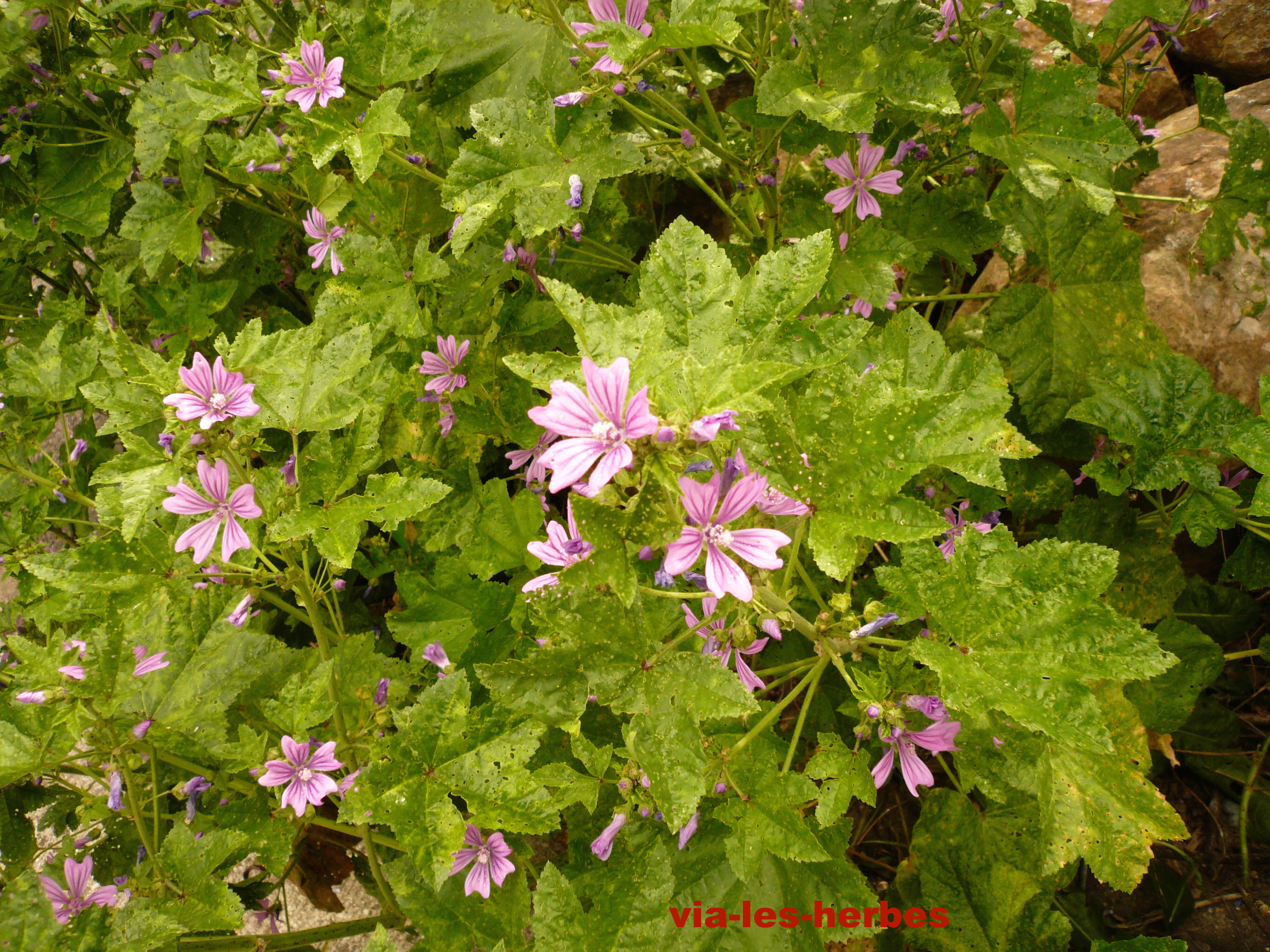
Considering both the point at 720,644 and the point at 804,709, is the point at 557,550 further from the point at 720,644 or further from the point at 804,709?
the point at 804,709

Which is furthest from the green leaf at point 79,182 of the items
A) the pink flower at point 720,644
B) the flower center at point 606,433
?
the flower center at point 606,433

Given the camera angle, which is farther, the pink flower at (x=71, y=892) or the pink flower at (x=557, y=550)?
the pink flower at (x=71, y=892)

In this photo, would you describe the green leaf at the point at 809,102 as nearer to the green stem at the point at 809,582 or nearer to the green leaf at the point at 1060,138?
the green leaf at the point at 1060,138

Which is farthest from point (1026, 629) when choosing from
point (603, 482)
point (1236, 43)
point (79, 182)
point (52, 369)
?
point (79, 182)

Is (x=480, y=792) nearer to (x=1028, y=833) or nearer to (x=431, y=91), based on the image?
(x=1028, y=833)

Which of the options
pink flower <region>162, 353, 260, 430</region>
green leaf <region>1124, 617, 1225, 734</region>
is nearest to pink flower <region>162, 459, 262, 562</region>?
pink flower <region>162, 353, 260, 430</region>

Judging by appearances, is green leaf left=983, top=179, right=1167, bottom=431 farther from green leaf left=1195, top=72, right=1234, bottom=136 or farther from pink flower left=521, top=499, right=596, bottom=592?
pink flower left=521, top=499, right=596, bottom=592
